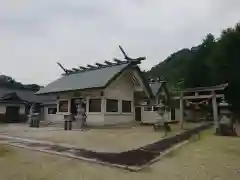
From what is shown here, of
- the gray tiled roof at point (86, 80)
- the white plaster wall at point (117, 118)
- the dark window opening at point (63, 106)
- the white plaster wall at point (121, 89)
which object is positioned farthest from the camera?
the dark window opening at point (63, 106)

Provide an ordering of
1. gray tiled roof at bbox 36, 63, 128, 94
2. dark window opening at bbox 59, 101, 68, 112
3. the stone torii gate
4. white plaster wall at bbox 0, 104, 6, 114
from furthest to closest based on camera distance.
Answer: white plaster wall at bbox 0, 104, 6, 114, dark window opening at bbox 59, 101, 68, 112, gray tiled roof at bbox 36, 63, 128, 94, the stone torii gate

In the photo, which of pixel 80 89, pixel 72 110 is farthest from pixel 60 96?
pixel 80 89

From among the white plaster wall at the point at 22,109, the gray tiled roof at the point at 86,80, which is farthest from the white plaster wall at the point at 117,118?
A: the white plaster wall at the point at 22,109

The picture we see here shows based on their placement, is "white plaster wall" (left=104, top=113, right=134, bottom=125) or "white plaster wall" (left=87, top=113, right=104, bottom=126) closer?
"white plaster wall" (left=87, top=113, right=104, bottom=126)

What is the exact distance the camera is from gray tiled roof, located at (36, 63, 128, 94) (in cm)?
1975

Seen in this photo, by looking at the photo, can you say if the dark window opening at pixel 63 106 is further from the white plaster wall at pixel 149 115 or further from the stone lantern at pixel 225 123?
the stone lantern at pixel 225 123

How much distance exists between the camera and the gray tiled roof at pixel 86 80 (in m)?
19.7

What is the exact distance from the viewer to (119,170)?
627 centimetres

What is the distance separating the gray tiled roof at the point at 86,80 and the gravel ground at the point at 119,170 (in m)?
11.2

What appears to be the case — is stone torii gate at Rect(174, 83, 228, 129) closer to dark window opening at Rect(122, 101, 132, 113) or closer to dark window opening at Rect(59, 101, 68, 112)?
dark window opening at Rect(122, 101, 132, 113)

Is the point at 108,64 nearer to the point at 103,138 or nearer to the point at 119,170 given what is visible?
the point at 103,138

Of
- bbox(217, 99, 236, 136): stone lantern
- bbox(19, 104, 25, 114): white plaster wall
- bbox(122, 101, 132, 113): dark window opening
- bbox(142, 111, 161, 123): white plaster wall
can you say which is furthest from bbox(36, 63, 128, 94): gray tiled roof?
bbox(217, 99, 236, 136): stone lantern

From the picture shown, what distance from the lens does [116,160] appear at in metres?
7.21

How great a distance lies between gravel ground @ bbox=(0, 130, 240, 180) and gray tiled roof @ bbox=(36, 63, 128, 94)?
1122 cm
